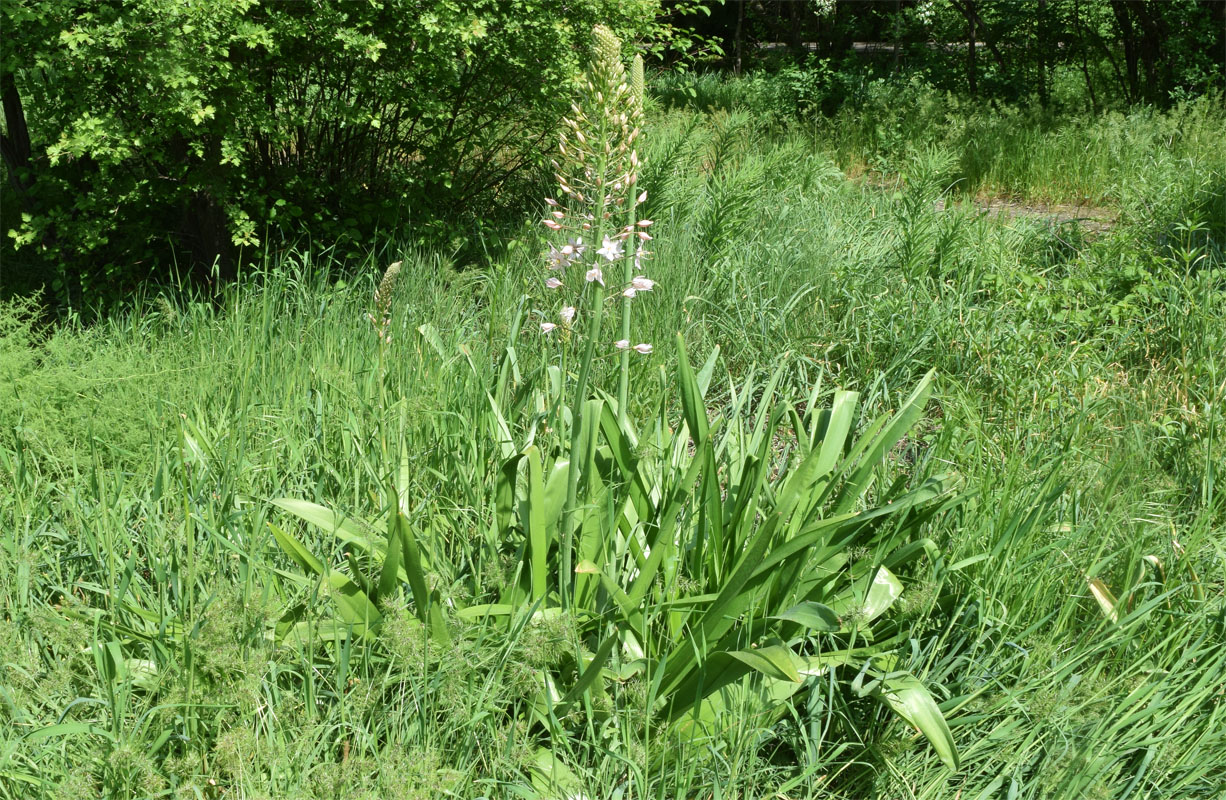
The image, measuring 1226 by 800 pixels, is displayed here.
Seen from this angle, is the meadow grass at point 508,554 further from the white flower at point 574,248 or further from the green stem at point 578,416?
the white flower at point 574,248

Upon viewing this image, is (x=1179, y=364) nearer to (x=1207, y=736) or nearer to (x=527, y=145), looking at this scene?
(x=1207, y=736)

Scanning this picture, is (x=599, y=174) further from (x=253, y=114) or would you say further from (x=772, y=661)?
(x=253, y=114)

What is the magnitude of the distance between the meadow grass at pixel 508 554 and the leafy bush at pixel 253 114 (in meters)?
0.71

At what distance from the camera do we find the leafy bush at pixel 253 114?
4227 mm

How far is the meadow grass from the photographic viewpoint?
2107mm

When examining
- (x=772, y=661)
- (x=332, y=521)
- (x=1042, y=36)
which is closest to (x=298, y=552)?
(x=332, y=521)

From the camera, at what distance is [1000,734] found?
7.39ft

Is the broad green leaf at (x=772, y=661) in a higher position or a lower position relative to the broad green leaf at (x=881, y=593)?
higher

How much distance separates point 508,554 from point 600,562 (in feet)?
0.92

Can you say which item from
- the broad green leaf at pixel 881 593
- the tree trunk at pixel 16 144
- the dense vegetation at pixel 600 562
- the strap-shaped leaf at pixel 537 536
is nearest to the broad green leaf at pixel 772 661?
the dense vegetation at pixel 600 562

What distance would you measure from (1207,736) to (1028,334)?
1.99 metres

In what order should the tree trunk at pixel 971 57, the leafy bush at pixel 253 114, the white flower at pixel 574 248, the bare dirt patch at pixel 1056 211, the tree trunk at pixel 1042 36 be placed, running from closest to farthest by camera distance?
the white flower at pixel 574 248
the leafy bush at pixel 253 114
the bare dirt patch at pixel 1056 211
the tree trunk at pixel 971 57
the tree trunk at pixel 1042 36

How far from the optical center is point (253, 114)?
15.5 feet

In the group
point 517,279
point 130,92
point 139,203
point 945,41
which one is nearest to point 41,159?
point 139,203
